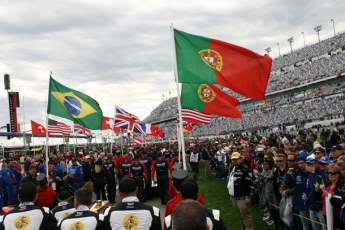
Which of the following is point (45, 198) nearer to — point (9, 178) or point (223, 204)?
point (9, 178)

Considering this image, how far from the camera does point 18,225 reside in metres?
4.13

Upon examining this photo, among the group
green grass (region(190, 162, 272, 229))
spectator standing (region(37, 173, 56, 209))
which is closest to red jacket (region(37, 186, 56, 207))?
spectator standing (region(37, 173, 56, 209))

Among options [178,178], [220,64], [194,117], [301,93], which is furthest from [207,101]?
[301,93]

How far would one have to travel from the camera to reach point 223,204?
444 inches

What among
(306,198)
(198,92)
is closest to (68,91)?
(198,92)

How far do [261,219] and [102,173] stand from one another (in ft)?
18.9

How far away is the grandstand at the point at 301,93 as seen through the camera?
48.5 m

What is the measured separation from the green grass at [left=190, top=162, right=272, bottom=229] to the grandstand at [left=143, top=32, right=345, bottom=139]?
32829mm

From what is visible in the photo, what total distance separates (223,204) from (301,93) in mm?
51326

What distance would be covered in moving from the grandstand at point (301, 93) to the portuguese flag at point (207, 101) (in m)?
37.5

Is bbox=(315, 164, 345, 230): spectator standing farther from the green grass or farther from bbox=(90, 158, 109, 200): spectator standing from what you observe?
bbox=(90, 158, 109, 200): spectator standing

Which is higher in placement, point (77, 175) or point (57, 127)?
point (57, 127)

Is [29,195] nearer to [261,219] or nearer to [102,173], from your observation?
[261,219]

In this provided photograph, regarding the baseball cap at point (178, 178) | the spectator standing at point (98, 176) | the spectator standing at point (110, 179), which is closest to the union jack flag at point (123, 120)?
the spectator standing at point (110, 179)
